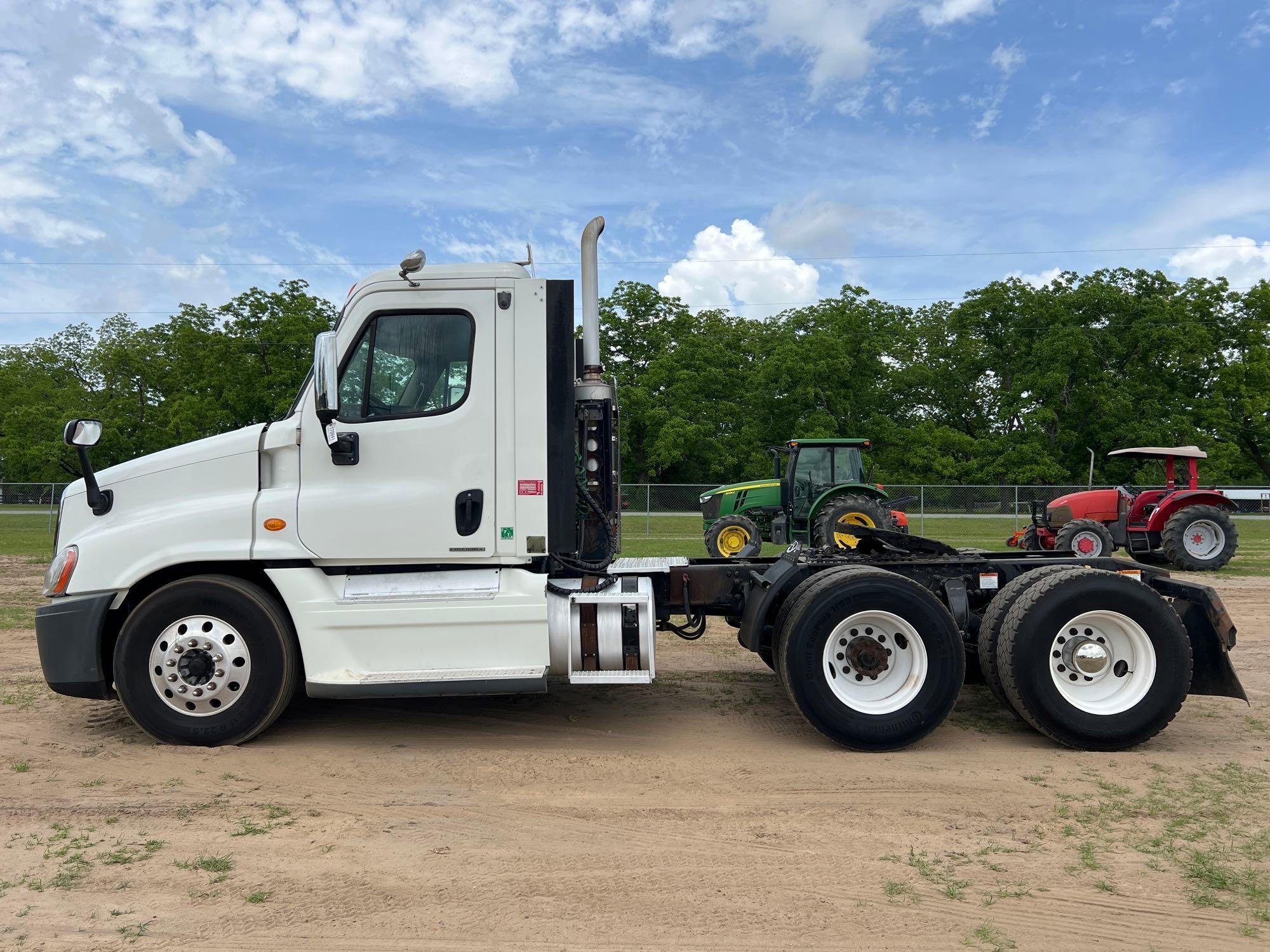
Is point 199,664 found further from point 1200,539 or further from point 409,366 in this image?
point 1200,539

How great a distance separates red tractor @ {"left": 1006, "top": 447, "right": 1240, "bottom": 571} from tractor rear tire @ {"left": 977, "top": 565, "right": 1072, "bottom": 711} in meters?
11.5

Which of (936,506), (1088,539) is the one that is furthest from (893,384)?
(1088,539)

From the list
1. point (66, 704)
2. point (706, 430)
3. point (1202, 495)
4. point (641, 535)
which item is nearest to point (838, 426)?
point (706, 430)

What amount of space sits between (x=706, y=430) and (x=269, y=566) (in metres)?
A: 36.9

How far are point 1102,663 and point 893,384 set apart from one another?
4177 centimetres

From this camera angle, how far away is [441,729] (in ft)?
21.3

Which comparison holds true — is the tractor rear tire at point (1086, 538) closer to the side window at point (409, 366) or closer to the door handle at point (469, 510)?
the door handle at point (469, 510)

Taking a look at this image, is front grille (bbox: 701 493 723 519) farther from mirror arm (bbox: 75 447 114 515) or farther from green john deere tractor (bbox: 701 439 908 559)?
mirror arm (bbox: 75 447 114 515)

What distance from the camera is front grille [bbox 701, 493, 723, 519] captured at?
72.3ft

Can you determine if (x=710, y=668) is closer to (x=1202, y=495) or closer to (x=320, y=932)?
(x=320, y=932)

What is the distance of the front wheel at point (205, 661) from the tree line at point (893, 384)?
34553mm

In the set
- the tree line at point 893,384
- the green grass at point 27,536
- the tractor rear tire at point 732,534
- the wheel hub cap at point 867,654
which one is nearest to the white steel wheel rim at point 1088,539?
the tractor rear tire at point 732,534

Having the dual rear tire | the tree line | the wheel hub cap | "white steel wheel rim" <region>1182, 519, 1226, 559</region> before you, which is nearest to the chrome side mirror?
the dual rear tire

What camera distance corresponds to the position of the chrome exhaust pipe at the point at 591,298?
6410 millimetres
